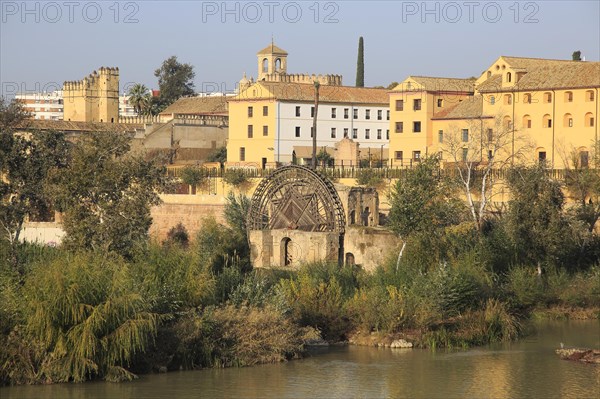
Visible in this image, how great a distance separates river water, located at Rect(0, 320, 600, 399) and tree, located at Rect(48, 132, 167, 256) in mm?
7574

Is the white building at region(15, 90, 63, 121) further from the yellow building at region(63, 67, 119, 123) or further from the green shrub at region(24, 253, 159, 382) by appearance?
the green shrub at region(24, 253, 159, 382)

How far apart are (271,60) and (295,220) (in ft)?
166

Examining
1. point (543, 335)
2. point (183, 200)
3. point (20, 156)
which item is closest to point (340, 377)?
point (543, 335)

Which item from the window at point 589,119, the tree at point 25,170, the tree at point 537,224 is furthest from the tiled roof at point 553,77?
the tree at point 25,170

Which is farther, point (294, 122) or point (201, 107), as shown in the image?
point (201, 107)

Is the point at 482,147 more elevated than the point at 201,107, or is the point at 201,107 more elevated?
the point at 201,107

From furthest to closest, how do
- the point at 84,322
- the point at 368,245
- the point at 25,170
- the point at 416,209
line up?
1. the point at 25,170
2. the point at 368,245
3. the point at 416,209
4. the point at 84,322

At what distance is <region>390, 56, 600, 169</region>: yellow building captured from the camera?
54.7m

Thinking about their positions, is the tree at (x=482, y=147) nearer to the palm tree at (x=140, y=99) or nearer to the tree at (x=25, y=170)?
the tree at (x=25, y=170)

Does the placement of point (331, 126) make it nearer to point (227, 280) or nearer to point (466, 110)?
point (466, 110)

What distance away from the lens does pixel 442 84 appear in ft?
220

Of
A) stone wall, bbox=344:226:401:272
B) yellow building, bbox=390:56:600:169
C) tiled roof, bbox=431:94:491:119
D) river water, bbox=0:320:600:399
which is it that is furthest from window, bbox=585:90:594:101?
river water, bbox=0:320:600:399

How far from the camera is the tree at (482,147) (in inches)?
2023

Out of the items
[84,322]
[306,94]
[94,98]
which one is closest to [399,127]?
[306,94]
